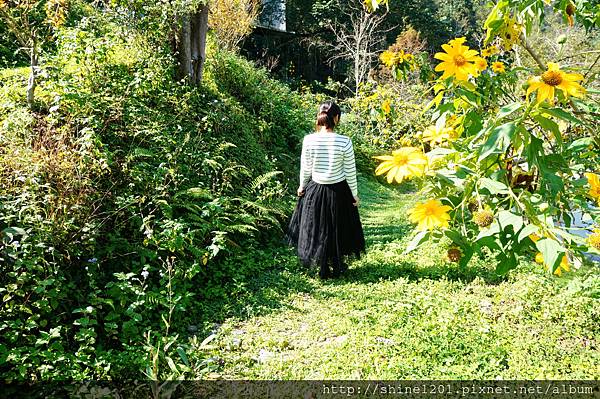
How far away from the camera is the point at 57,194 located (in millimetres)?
3221

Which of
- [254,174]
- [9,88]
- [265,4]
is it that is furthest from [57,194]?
[265,4]

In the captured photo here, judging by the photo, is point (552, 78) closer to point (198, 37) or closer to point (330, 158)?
point (330, 158)

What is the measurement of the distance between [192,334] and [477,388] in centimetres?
183

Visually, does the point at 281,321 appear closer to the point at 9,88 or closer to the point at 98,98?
the point at 98,98

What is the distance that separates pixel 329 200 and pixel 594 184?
257 centimetres

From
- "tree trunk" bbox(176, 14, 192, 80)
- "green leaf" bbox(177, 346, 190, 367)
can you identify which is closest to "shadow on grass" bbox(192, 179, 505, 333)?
"green leaf" bbox(177, 346, 190, 367)

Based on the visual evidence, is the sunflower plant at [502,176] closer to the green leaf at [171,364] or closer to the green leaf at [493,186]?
the green leaf at [493,186]

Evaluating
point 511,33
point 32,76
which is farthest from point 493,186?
point 32,76

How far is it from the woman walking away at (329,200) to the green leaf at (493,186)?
2608 mm

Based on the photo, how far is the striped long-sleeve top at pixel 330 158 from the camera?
154 inches

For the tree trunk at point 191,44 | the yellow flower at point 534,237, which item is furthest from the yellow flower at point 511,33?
the tree trunk at point 191,44

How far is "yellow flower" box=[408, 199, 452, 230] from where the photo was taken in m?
1.34

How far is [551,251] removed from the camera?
1064 millimetres

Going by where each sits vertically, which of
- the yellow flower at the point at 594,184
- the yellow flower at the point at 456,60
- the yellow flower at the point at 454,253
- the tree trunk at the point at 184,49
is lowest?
the yellow flower at the point at 454,253
